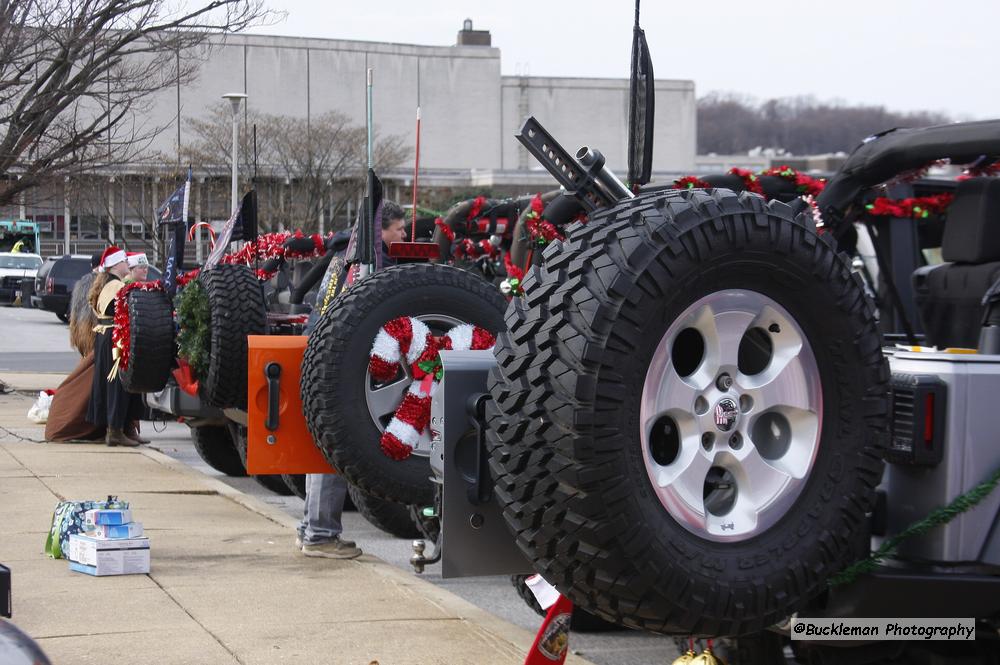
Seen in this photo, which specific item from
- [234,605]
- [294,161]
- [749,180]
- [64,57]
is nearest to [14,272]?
[294,161]

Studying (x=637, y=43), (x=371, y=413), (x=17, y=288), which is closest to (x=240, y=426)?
(x=371, y=413)

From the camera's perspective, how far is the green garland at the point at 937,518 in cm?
374

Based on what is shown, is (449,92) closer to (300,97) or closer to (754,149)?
(300,97)

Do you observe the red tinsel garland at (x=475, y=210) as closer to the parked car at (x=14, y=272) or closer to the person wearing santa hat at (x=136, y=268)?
the person wearing santa hat at (x=136, y=268)

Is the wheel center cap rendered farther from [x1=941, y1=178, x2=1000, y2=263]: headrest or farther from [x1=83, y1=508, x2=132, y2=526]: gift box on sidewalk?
[x1=83, y1=508, x2=132, y2=526]: gift box on sidewalk

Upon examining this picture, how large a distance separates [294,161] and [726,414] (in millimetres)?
43759

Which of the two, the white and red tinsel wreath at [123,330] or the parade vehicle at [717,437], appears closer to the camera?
the parade vehicle at [717,437]

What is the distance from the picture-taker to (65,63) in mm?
18672

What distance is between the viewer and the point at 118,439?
1320 centimetres

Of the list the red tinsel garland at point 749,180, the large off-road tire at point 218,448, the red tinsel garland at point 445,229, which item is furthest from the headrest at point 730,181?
the large off-road tire at point 218,448

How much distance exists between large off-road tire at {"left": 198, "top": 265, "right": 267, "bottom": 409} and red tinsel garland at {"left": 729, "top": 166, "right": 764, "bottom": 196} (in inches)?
135

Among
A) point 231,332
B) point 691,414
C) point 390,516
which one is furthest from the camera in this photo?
point 231,332

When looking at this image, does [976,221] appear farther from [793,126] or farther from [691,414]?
[793,126]

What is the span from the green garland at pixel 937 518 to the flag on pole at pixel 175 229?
26.9 feet
